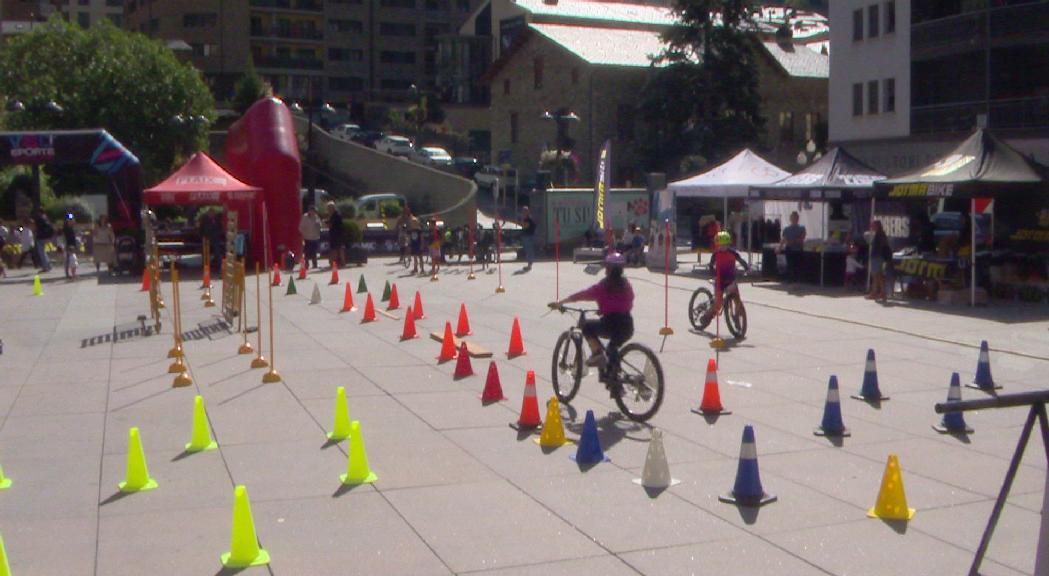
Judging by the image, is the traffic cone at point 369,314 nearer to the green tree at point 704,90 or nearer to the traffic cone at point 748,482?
the traffic cone at point 748,482

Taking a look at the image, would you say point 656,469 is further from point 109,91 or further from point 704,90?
point 109,91

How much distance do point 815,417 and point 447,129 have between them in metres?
69.5

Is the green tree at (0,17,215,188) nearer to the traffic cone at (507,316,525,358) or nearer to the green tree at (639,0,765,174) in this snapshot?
the green tree at (639,0,765,174)

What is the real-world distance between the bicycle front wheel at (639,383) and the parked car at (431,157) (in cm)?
5168

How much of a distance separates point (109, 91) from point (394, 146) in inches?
679

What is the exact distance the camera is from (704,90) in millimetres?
52250

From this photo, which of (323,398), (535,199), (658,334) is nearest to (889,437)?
(323,398)

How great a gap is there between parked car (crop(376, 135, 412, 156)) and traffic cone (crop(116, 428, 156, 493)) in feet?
179

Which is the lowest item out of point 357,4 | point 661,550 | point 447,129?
point 661,550

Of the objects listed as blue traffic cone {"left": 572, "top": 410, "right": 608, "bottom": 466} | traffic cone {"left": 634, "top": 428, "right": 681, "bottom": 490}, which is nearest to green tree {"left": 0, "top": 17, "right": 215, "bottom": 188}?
blue traffic cone {"left": 572, "top": 410, "right": 608, "bottom": 466}

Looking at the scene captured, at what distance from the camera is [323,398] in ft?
39.9

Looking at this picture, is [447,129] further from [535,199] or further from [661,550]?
[661,550]

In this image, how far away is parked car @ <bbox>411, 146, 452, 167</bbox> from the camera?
62581 mm

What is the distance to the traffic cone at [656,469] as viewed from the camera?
8430mm
